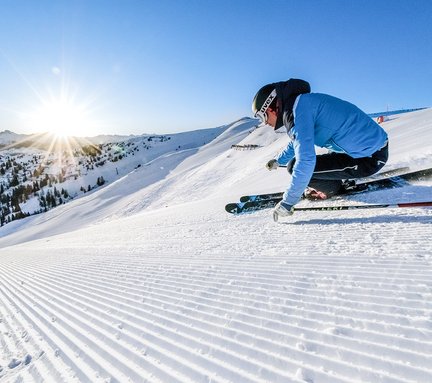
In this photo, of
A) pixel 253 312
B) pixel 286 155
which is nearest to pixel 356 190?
pixel 286 155

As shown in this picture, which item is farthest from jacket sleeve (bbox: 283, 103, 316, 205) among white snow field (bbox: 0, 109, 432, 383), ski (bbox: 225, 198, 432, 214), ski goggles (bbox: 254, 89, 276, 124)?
ski (bbox: 225, 198, 432, 214)

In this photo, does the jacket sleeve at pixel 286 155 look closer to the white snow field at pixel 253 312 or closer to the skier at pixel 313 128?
the skier at pixel 313 128

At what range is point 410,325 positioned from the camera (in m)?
1.55

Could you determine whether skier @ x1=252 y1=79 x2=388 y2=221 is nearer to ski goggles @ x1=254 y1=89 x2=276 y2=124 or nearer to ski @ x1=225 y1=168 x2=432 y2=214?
ski goggles @ x1=254 y1=89 x2=276 y2=124

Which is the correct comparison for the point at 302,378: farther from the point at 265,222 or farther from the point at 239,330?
the point at 265,222

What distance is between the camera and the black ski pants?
14.1 feet

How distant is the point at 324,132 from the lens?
3.96 m

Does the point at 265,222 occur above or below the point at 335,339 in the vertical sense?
below

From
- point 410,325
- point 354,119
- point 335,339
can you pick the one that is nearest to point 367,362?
point 335,339

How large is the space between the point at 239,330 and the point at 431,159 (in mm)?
5608

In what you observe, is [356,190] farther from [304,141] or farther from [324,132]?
[304,141]

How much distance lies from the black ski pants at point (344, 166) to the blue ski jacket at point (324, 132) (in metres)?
0.16

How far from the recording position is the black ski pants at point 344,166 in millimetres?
4289

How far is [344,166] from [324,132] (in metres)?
0.79
